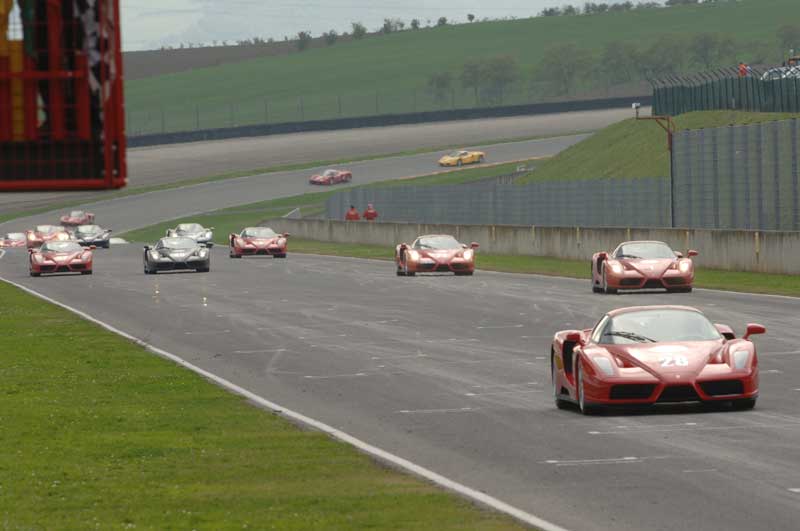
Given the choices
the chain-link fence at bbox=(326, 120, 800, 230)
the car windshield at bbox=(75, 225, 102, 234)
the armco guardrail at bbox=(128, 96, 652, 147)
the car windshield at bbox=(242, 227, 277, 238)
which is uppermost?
the armco guardrail at bbox=(128, 96, 652, 147)

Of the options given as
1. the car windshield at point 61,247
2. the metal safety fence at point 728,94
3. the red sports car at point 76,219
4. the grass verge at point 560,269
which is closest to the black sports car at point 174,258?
the car windshield at point 61,247

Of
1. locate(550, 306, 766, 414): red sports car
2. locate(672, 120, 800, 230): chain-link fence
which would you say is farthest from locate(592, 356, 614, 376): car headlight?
locate(672, 120, 800, 230): chain-link fence

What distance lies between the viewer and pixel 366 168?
133250 millimetres

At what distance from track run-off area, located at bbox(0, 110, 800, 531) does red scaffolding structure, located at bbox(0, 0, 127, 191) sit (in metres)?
3.89

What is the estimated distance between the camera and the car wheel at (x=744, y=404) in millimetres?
17344

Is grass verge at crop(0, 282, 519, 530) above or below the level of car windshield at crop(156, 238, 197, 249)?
below

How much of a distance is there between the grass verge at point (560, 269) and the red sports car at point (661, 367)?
1983 cm

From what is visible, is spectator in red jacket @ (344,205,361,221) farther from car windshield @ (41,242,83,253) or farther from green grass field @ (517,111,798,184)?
car windshield @ (41,242,83,253)

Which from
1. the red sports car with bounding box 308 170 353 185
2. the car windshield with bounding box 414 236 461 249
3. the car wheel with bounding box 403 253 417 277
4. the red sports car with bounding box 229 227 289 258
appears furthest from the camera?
the red sports car with bounding box 308 170 353 185

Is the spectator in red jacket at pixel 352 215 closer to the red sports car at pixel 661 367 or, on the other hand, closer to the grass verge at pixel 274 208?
the grass verge at pixel 274 208

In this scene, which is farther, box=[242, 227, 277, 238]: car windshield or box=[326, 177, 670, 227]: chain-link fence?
box=[242, 227, 277, 238]: car windshield

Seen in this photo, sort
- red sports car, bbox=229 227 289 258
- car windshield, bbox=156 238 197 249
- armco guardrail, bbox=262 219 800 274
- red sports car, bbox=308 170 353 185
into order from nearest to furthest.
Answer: armco guardrail, bbox=262 219 800 274 → car windshield, bbox=156 238 197 249 → red sports car, bbox=229 227 289 258 → red sports car, bbox=308 170 353 185

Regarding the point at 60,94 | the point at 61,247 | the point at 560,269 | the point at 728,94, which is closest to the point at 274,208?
the point at 728,94

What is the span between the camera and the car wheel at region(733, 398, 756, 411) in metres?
17.3
